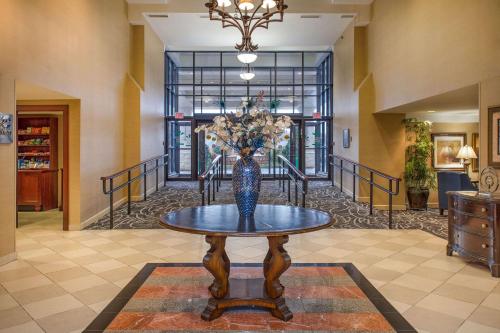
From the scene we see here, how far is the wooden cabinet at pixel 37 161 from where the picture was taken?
812 centimetres

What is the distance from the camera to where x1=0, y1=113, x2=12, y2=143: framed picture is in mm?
4527

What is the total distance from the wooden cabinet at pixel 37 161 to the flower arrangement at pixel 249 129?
6234 millimetres

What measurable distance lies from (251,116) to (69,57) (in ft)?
13.7

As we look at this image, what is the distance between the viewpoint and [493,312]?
335 centimetres

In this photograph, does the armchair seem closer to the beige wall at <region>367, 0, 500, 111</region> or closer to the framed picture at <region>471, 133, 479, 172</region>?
the framed picture at <region>471, 133, 479, 172</region>

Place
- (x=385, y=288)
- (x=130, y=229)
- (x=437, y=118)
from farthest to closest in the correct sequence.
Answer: (x=437, y=118) → (x=130, y=229) → (x=385, y=288)

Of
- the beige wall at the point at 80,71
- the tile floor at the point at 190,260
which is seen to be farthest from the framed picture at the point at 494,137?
the beige wall at the point at 80,71

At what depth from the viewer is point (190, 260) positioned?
4.86m

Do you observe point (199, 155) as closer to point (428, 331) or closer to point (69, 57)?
point (69, 57)

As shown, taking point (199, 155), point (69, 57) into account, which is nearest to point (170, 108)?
point (199, 155)

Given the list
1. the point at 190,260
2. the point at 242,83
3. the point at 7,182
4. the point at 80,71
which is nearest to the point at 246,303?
the point at 190,260

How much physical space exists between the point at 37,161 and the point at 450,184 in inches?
365

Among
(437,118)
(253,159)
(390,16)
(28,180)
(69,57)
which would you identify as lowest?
(28,180)

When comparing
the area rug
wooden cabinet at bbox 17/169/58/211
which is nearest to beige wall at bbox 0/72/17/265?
the area rug
